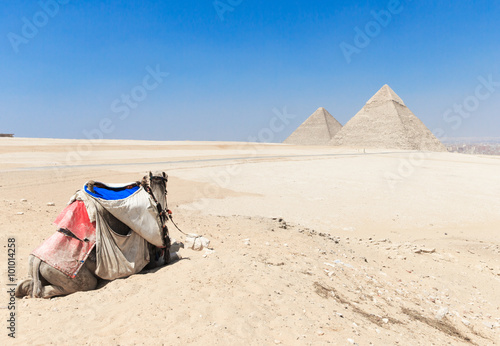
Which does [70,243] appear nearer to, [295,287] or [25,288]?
[25,288]

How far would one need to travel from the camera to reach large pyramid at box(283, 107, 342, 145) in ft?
369

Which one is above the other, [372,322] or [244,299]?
[244,299]

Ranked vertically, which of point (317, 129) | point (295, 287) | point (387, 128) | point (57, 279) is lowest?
point (295, 287)

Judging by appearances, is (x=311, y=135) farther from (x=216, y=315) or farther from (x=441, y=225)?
(x=216, y=315)

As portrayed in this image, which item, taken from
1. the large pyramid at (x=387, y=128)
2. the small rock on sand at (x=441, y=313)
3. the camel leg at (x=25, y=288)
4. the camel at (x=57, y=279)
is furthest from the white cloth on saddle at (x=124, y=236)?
the large pyramid at (x=387, y=128)

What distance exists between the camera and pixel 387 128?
294 ft

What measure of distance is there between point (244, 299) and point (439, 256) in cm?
549

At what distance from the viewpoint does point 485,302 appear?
5.48 meters

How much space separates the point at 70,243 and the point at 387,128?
9477cm

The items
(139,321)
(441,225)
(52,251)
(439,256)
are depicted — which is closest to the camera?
(139,321)

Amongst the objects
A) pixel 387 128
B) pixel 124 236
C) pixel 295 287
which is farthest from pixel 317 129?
pixel 124 236

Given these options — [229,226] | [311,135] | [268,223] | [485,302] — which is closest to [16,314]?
A: [229,226]

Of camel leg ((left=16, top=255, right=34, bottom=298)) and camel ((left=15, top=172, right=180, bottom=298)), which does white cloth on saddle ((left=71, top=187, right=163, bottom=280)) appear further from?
camel leg ((left=16, top=255, right=34, bottom=298))

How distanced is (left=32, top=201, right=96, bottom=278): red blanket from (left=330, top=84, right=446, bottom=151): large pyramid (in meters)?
88.1
